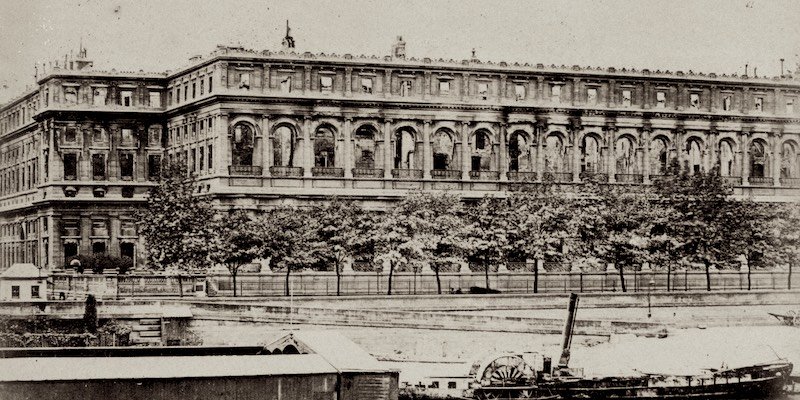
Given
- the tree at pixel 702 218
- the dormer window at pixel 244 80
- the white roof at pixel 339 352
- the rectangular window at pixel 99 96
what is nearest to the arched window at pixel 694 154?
the tree at pixel 702 218

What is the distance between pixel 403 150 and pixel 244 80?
523 inches

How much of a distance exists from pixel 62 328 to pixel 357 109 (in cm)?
3479

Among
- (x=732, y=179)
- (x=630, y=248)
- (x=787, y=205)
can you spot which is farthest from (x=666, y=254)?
(x=732, y=179)

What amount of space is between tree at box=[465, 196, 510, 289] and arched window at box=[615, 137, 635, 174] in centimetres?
2043

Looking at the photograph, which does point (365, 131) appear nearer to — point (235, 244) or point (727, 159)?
point (235, 244)

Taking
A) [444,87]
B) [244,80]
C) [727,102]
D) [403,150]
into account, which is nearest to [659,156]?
[727,102]

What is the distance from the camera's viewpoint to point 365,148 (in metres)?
82.0

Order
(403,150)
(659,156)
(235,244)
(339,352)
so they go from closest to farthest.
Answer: (339,352) < (235,244) < (403,150) < (659,156)

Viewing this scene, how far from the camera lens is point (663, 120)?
3268 inches

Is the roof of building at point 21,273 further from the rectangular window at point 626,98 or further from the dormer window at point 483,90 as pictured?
the rectangular window at point 626,98

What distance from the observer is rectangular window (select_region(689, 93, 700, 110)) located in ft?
Answer: 277

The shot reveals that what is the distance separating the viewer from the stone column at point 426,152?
7812 cm

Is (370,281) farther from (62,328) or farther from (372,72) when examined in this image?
(62,328)

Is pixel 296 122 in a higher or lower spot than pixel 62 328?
higher
